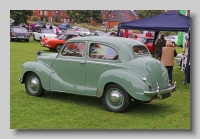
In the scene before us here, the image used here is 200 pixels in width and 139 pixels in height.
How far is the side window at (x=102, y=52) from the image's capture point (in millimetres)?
7418

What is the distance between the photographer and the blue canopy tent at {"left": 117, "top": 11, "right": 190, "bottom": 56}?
442 inches

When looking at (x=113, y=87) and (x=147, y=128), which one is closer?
(x=147, y=128)

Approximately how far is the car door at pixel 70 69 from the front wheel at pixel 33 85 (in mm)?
462

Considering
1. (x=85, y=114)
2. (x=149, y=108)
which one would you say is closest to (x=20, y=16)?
(x=149, y=108)

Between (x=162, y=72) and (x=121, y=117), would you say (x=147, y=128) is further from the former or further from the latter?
(x=162, y=72)

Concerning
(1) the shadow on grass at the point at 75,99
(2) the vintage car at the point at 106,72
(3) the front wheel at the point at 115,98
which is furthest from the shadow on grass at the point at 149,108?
(1) the shadow on grass at the point at 75,99

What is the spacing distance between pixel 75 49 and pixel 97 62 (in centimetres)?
84

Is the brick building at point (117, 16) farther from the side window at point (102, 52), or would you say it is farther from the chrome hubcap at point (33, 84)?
the side window at point (102, 52)

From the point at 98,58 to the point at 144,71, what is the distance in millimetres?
1221

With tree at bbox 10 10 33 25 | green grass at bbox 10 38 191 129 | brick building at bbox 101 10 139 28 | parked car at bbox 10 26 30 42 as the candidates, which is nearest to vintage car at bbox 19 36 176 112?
green grass at bbox 10 38 191 129

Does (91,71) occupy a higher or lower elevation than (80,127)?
higher

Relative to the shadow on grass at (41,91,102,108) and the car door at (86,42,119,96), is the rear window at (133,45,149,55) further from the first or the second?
the shadow on grass at (41,91,102,108)

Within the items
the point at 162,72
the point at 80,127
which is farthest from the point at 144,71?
the point at 80,127

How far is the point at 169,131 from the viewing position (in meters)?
6.21
